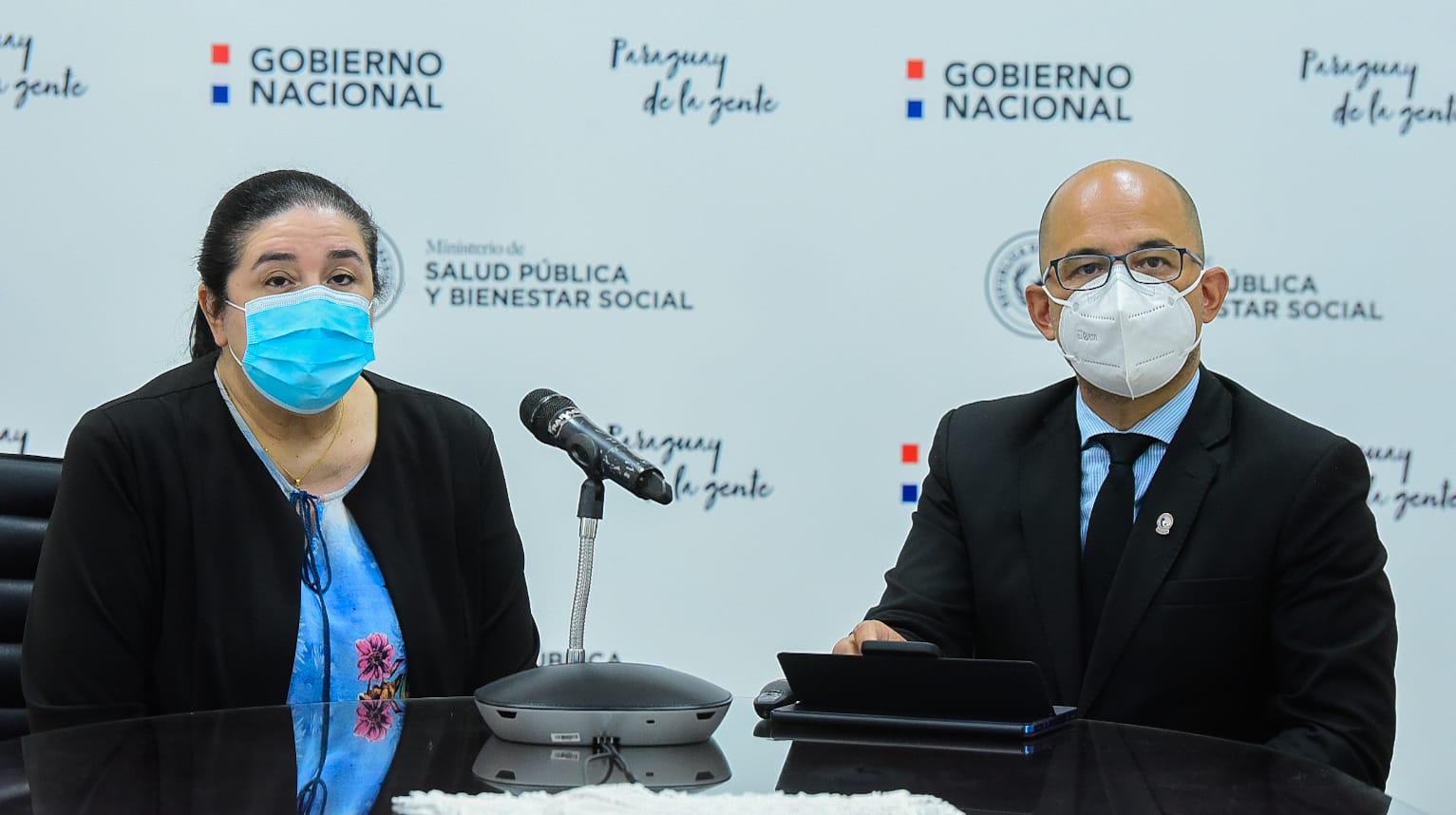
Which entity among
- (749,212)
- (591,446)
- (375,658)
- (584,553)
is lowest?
(375,658)

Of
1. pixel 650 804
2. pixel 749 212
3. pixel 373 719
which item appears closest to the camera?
pixel 650 804

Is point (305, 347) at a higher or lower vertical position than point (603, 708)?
higher

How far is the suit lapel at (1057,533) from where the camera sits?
2260mm

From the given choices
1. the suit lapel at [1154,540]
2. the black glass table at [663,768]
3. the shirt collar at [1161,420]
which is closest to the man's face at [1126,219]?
the shirt collar at [1161,420]

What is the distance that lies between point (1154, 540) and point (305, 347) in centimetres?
135

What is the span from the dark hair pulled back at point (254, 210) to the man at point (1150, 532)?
44.4 inches

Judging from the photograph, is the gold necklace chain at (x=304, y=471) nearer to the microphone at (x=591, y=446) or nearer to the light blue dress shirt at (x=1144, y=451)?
the microphone at (x=591, y=446)

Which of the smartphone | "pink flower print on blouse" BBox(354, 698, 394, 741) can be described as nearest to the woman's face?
"pink flower print on blouse" BBox(354, 698, 394, 741)

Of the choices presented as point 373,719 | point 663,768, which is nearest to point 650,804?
point 663,768

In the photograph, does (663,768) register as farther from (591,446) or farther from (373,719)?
(373,719)

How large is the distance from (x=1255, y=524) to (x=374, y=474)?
1396mm

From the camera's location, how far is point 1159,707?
7.16 feet

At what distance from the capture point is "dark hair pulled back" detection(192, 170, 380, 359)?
2432mm

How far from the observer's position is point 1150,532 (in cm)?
223
